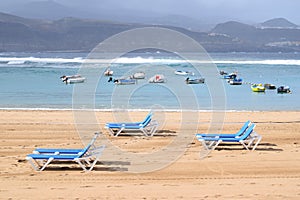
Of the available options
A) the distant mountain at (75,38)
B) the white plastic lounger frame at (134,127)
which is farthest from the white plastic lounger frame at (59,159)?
the distant mountain at (75,38)

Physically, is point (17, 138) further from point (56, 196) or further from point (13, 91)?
point (13, 91)

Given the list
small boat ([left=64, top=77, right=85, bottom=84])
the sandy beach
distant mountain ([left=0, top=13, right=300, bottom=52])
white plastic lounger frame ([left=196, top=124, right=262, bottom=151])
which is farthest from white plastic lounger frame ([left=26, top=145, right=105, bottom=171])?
distant mountain ([left=0, top=13, right=300, bottom=52])

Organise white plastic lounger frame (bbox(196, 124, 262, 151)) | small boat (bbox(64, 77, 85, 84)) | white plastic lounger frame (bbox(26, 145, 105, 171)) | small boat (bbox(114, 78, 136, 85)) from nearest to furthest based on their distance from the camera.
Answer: white plastic lounger frame (bbox(26, 145, 105, 171))
white plastic lounger frame (bbox(196, 124, 262, 151))
small boat (bbox(114, 78, 136, 85))
small boat (bbox(64, 77, 85, 84))

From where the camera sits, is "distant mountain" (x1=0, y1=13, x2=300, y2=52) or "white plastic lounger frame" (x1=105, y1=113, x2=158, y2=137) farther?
"distant mountain" (x1=0, y1=13, x2=300, y2=52)

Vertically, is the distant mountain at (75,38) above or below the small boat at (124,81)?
above

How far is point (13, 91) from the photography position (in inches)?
1142

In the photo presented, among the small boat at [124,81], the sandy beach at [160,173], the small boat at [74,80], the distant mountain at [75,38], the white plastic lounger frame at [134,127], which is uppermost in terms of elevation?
the distant mountain at [75,38]

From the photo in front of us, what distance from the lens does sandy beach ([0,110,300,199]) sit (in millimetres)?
7559

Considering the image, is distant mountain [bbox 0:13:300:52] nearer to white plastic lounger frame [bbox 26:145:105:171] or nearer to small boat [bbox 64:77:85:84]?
small boat [bbox 64:77:85:84]

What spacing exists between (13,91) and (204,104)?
12313 mm

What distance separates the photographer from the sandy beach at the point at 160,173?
756 cm

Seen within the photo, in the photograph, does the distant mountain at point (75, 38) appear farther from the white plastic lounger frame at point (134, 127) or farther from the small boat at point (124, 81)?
the white plastic lounger frame at point (134, 127)

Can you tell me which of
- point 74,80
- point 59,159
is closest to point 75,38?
point 74,80

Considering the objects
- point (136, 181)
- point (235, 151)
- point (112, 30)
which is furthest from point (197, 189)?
point (112, 30)
